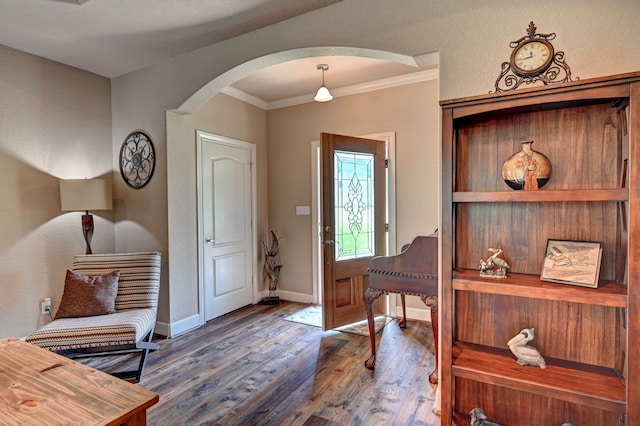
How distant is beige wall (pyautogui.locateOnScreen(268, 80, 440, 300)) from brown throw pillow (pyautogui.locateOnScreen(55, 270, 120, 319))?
2.10 m

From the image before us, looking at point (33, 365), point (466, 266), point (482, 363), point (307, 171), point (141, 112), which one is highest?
point (141, 112)

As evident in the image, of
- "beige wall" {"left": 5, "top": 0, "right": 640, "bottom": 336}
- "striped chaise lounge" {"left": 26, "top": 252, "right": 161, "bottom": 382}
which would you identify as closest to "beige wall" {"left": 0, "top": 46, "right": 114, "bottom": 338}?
"beige wall" {"left": 5, "top": 0, "right": 640, "bottom": 336}

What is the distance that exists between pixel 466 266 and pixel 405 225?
74.1 inches

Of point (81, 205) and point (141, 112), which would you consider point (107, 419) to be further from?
point (141, 112)

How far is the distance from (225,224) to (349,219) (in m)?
1.43

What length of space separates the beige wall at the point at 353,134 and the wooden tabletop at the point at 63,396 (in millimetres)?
2778

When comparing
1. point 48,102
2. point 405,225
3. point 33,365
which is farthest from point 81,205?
point 405,225

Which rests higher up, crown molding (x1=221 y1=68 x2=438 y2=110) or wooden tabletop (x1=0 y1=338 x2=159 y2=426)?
crown molding (x1=221 y1=68 x2=438 y2=110)

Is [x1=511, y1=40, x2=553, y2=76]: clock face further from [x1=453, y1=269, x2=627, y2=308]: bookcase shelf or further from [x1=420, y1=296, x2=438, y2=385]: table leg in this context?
[x1=420, y1=296, x2=438, y2=385]: table leg

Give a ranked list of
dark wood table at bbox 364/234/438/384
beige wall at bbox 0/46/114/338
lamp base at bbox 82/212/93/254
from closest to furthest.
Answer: dark wood table at bbox 364/234/438/384
beige wall at bbox 0/46/114/338
lamp base at bbox 82/212/93/254

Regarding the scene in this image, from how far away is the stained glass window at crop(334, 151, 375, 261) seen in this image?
3416 mm

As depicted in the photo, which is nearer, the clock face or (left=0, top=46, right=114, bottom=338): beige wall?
the clock face

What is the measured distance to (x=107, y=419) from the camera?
968 millimetres

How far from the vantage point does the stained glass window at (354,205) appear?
134 inches
